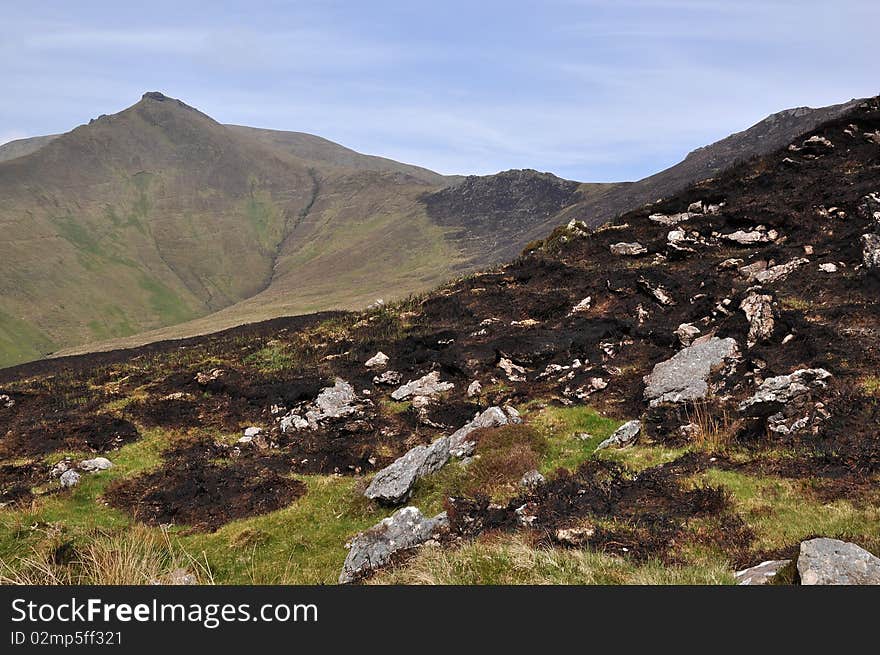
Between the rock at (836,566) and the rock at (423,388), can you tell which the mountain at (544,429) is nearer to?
the rock at (836,566)

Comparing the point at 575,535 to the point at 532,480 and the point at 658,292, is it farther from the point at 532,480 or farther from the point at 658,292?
the point at 658,292

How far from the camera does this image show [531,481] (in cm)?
1382

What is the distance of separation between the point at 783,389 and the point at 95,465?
24218mm

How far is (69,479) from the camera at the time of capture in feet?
62.8

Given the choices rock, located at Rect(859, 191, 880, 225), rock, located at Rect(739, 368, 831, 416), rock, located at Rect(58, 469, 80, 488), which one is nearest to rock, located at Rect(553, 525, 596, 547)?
rock, located at Rect(739, 368, 831, 416)

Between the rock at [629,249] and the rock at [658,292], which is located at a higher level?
the rock at [629,249]

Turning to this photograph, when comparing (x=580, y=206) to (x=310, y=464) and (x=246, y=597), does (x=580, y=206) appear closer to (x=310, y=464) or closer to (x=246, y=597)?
(x=310, y=464)

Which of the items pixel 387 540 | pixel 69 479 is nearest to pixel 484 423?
pixel 387 540

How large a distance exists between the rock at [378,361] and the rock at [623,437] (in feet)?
55.1

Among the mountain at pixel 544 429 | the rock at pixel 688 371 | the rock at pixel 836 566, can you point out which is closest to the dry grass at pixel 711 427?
the mountain at pixel 544 429

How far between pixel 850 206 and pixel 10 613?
126 ft

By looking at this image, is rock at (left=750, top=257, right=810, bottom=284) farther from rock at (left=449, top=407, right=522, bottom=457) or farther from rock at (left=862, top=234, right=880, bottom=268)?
rock at (left=449, top=407, right=522, bottom=457)

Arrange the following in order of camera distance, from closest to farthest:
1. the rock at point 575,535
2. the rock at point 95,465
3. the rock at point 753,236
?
the rock at point 575,535 < the rock at point 95,465 < the rock at point 753,236

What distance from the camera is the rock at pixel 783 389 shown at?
1485 centimetres
